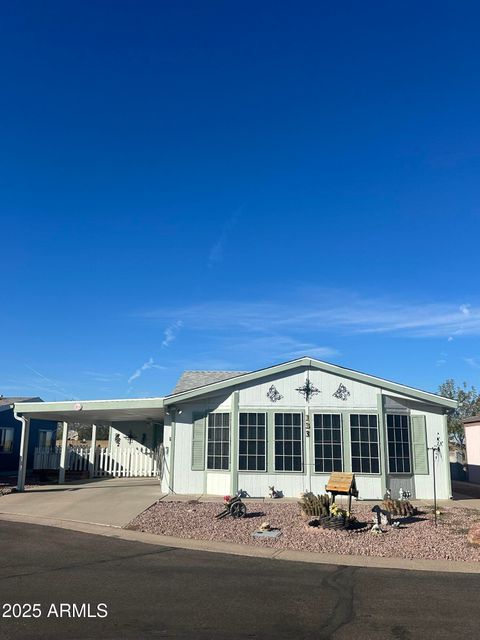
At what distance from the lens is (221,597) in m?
6.59

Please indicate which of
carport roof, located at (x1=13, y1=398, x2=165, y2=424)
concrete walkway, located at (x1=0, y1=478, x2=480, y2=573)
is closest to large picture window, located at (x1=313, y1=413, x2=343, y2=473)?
concrete walkway, located at (x1=0, y1=478, x2=480, y2=573)

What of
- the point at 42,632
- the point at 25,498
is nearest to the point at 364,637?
the point at 42,632

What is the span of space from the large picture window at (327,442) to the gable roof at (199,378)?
5580 millimetres

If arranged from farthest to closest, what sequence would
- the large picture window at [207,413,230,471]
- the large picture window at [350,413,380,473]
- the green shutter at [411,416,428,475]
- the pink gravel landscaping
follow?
1. the large picture window at [207,413,230,471]
2. the green shutter at [411,416,428,475]
3. the large picture window at [350,413,380,473]
4. the pink gravel landscaping

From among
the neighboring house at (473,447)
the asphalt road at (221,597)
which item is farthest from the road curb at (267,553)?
the neighboring house at (473,447)

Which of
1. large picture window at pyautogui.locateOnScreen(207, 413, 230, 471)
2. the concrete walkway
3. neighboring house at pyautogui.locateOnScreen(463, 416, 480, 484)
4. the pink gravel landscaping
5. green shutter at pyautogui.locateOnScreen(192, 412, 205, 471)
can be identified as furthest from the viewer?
neighboring house at pyautogui.locateOnScreen(463, 416, 480, 484)

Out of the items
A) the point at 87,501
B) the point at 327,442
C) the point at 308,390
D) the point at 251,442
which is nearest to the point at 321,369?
the point at 308,390

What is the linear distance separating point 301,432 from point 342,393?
6.14ft

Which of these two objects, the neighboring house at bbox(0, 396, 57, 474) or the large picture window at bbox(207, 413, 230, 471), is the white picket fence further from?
the large picture window at bbox(207, 413, 230, 471)

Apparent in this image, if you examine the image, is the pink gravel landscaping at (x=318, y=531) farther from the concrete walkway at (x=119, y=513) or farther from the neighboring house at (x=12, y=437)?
the neighboring house at (x=12, y=437)

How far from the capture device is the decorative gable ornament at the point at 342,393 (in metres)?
17.1

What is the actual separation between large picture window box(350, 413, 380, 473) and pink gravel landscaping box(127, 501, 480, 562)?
178 centimetres

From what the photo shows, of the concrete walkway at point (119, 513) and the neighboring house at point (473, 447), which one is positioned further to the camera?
the neighboring house at point (473, 447)

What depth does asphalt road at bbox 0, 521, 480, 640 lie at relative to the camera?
5.44 metres
